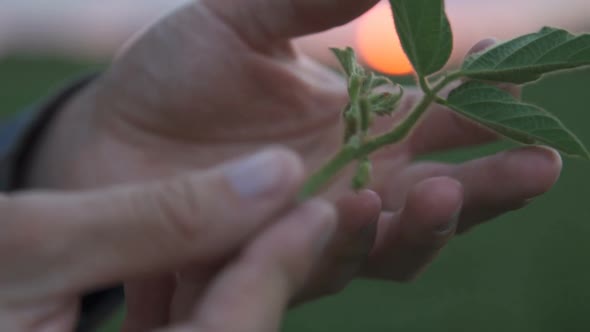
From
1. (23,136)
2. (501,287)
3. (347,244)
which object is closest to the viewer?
(347,244)

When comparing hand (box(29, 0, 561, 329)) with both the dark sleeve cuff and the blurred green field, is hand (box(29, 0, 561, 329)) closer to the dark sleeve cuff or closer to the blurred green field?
the dark sleeve cuff

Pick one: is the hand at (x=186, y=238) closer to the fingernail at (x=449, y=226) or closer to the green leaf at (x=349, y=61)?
the green leaf at (x=349, y=61)

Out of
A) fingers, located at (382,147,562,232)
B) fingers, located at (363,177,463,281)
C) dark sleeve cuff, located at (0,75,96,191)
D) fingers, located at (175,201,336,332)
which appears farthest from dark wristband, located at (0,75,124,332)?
fingers, located at (175,201,336,332)

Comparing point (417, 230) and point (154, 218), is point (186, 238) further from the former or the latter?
Result: point (417, 230)

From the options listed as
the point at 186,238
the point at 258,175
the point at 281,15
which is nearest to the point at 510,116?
the point at 258,175

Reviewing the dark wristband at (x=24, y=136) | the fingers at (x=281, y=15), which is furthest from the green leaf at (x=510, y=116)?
the dark wristband at (x=24, y=136)

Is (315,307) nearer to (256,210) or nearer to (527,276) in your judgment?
(527,276)

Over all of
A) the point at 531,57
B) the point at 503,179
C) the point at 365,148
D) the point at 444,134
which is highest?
the point at 531,57
